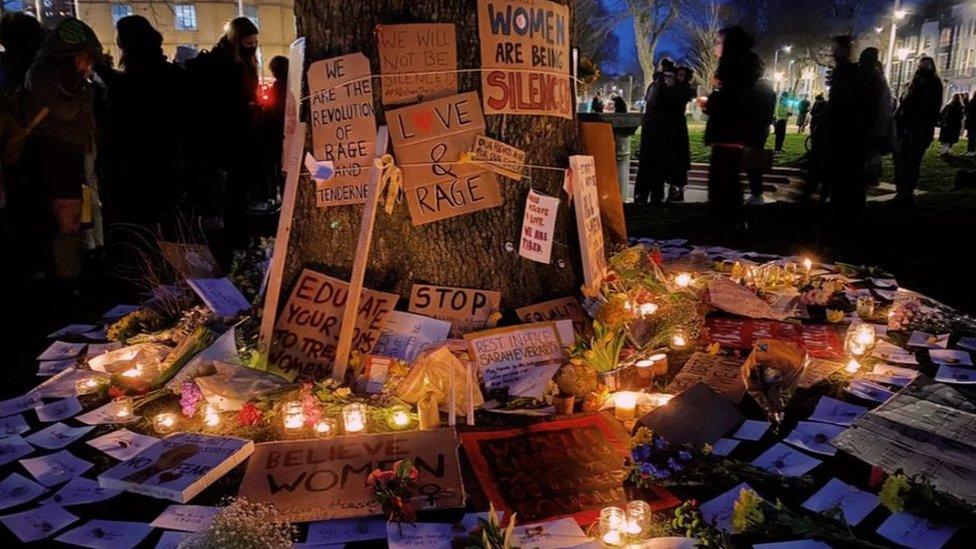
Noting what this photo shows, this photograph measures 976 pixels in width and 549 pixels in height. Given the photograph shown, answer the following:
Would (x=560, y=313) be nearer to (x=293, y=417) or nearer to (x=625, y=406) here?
(x=625, y=406)

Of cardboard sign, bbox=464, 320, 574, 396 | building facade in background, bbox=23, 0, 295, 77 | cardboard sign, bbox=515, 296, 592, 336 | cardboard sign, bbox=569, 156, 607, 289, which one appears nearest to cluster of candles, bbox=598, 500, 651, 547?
cardboard sign, bbox=464, 320, 574, 396

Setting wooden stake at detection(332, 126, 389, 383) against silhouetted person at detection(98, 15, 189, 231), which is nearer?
wooden stake at detection(332, 126, 389, 383)

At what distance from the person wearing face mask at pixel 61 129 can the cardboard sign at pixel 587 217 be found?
3.78m

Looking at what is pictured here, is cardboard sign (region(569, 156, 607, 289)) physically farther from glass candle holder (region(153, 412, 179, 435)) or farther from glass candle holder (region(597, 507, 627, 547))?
glass candle holder (region(153, 412, 179, 435))

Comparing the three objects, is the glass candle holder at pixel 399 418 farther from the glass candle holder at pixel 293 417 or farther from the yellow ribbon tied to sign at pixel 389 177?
the yellow ribbon tied to sign at pixel 389 177

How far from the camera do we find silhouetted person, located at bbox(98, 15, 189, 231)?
18.9 feet

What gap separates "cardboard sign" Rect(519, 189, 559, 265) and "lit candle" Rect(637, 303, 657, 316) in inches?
29.2

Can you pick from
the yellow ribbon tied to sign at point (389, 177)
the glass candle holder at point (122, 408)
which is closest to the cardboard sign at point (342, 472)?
the glass candle holder at point (122, 408)

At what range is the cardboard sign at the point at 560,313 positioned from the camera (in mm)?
3898

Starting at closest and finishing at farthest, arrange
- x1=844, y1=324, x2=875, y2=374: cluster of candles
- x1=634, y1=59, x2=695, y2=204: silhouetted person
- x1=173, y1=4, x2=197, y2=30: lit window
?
x1=844, y1=324, x2=875, y2=374: cluster of candles → x1=634, y1=59, x2=695, y2=204: silhouetted person → x1=173, y1=4, x2=197, y2=30: lit window

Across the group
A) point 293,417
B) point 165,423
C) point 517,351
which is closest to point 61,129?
point 165,423

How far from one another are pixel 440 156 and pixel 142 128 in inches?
141

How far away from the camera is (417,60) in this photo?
3.58 metres

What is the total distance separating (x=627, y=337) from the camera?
398 cm
